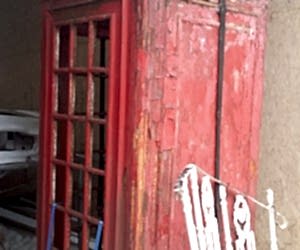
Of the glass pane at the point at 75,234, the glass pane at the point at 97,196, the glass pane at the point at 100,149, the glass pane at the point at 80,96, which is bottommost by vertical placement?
the glass pane at the point at 75,234

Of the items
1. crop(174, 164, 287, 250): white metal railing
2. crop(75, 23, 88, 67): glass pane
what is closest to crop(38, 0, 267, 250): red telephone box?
crop(174, 164, 287, 250): white metal railing

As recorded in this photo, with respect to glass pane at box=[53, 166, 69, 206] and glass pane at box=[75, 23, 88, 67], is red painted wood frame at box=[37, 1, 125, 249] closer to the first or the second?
glass pane at box=[53, 166, 69, 206]

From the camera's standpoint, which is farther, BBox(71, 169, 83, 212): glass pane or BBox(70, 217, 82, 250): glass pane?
BBox(71, 169, 83, 212): glass pane

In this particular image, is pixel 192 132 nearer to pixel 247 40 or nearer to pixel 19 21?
pixel 247 40

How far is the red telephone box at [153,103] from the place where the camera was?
1.83 metres

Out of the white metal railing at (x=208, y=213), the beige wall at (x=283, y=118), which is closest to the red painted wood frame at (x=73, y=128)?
the white metal railing at (x=208, y=213)

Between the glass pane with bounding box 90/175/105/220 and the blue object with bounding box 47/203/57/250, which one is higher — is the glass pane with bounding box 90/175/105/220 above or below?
above

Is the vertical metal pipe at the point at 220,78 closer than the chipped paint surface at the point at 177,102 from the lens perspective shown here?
No

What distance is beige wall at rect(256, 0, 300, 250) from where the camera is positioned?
227cm

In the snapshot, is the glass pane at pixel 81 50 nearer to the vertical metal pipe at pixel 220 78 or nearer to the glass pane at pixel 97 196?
the glass pane at pixel 97 196

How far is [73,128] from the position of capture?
7.55 feet

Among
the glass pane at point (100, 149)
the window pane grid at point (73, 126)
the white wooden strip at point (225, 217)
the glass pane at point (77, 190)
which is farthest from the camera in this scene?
the glass pane at point (77, 190)

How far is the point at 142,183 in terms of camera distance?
1.84m

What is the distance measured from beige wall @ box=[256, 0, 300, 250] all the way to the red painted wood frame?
0.73 m
